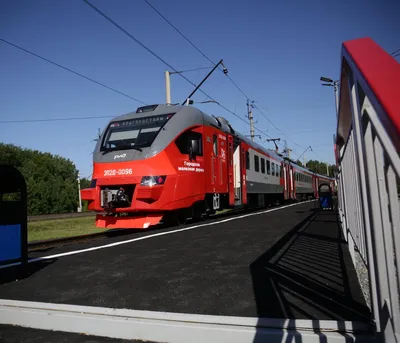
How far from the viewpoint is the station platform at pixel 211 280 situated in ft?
8.80

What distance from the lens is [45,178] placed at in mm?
58344

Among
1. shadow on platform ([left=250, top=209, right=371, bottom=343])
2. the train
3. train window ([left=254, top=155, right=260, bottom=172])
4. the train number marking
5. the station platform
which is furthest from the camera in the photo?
train window ([left=254, top=155, right=260, bottom=172])

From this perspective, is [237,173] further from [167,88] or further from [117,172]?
[167,88]

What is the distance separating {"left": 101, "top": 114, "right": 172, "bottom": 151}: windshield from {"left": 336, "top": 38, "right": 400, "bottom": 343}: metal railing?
7.36 m

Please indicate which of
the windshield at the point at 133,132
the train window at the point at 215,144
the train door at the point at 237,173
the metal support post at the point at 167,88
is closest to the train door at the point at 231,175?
the train door at the point at 237,173

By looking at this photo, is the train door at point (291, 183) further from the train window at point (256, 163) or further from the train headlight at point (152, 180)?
the train headlight at point (152, 180)

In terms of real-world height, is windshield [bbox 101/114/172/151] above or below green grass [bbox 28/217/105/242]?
above

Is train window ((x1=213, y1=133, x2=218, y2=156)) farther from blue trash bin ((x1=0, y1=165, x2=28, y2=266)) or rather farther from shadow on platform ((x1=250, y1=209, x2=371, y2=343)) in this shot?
blue trash bin ((x1=0, y1=165, x2=28, y2=266))

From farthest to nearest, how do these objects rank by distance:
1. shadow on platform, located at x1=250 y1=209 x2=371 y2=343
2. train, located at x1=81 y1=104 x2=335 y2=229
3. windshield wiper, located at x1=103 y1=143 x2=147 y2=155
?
windshield wiper, located at x1=103 y1=143 x2=147 y2=155, train, located at x1=81 y1=104 x2=335 y2=229, shadow on platform, located at x1=250 y1=209 x2=371 y2=343

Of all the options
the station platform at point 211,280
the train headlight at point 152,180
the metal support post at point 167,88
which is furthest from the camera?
the metal support post at point 167,88

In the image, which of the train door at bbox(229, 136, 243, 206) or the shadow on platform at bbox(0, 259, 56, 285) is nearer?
the shadow on platform at bbox(0, 259, 56, 285)

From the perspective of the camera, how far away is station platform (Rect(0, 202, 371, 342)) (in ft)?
8.80

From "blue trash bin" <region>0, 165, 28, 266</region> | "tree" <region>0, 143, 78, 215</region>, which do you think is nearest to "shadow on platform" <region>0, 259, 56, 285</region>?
"blue trash bin" <region>0, 165, 28, 266</region>

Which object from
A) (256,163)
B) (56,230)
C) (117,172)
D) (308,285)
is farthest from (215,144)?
(308,285)
